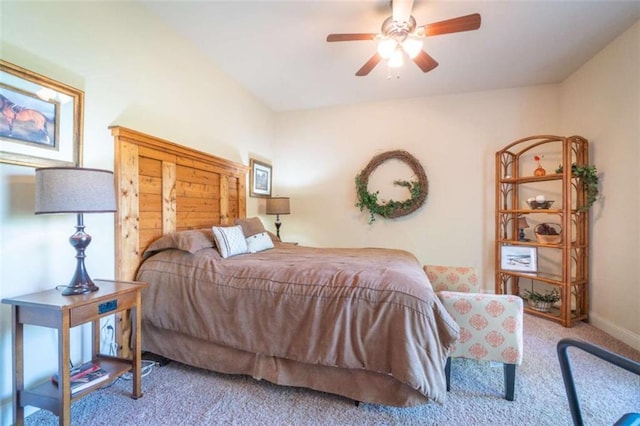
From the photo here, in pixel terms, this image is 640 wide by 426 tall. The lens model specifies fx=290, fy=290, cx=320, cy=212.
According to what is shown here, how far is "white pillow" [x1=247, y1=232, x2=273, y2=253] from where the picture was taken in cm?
293

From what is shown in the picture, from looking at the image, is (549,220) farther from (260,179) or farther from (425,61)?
(260,179)

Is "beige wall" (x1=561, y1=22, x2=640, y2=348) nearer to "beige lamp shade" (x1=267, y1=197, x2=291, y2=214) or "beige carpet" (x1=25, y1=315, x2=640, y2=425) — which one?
"beige carpet" (x1=25, y1=315, x2=640, y2=425)

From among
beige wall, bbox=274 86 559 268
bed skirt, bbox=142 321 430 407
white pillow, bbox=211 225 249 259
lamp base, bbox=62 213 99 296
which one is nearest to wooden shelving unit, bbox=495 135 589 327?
beige wall, bbox=274 86 559 268

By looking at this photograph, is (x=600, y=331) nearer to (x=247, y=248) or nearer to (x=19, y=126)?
(x=247, y=248)

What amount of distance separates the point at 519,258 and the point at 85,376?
162 inches

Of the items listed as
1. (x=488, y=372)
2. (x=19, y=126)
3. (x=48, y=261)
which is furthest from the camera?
(x=488, y=372)

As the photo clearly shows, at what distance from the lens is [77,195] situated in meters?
1.52

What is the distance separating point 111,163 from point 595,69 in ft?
15.2

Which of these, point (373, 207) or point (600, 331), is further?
point (373, 207)

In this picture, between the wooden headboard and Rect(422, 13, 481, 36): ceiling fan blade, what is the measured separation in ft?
7.53

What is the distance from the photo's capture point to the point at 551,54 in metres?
3.01

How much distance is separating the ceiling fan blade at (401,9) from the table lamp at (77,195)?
2.20 metres

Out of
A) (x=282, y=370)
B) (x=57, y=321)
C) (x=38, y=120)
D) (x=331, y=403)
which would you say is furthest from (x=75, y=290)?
(x=331, y=403)

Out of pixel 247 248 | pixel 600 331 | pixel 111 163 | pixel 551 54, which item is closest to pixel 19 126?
pixel 111 163
